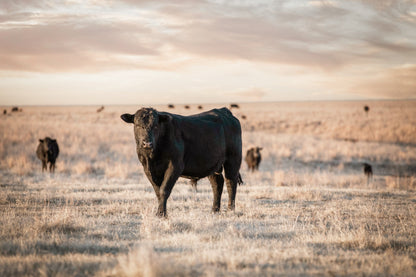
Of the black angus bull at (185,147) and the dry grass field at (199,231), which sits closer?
the dry grass field at (199,231)

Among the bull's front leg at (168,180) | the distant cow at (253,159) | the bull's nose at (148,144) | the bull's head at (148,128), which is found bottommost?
the distant cow at (253,159)

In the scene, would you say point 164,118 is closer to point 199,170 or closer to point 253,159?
point 199,170

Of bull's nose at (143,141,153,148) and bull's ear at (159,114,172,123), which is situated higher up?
bull's ear at (159,114,172,123)

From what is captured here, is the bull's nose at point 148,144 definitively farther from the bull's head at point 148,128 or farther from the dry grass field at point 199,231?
the dry grass field at point 199,231

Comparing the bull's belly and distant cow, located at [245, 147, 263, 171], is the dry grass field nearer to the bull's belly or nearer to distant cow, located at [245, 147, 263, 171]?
the bull's belly

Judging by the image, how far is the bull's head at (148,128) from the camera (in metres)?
7.21

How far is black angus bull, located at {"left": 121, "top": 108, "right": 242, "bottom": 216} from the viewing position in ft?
24.4

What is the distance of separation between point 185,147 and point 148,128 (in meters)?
1.05

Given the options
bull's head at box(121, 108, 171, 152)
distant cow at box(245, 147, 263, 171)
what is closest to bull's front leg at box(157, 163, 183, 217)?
bull's head at box(121, 108, 171, 152)

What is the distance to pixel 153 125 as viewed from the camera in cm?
732

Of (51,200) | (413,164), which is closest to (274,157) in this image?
(413,164)

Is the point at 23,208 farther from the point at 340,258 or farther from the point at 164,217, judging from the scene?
the point at 340,258

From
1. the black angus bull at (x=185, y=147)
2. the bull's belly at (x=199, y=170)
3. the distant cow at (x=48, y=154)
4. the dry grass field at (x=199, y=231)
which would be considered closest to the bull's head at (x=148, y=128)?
the black angus bull at (x=185, y=147)

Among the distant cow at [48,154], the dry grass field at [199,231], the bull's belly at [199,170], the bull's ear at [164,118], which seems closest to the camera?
the dry grass field at [199,231]
